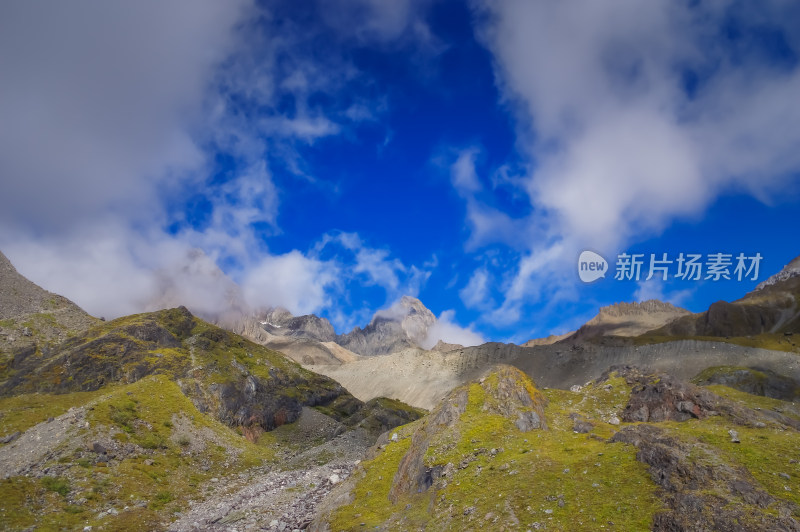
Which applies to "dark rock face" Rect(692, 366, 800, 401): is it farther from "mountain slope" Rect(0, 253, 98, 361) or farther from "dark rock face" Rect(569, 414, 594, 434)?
"mountain slope" Rect(0, 253, 98, 361)

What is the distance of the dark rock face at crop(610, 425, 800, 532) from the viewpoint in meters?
16.8

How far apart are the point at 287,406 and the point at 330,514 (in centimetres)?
8050

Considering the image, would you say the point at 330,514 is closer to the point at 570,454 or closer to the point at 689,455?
the point at 570,454

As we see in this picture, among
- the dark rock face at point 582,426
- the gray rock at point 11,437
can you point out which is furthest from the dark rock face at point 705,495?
the gray rock at point 11,437

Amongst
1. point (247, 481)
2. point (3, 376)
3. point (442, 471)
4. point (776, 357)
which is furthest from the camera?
point (776, 357)

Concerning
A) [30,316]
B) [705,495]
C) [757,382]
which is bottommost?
[705,495]

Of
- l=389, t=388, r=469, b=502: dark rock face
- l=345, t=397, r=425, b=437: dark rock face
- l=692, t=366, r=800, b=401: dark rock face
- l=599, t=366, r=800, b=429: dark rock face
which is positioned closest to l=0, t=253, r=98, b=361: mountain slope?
l=345, t=397, r=425, b=437: dark rock face

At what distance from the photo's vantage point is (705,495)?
18672mm

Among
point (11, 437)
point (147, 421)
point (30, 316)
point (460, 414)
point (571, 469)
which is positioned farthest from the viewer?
point (30, 316)

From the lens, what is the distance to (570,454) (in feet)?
89.1

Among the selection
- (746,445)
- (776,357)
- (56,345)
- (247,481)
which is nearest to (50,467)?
(247,481)

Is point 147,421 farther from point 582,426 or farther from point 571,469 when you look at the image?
point 571,469

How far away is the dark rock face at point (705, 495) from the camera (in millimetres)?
16828

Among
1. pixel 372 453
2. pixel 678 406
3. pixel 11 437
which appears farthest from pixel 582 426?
pixel 11 437
